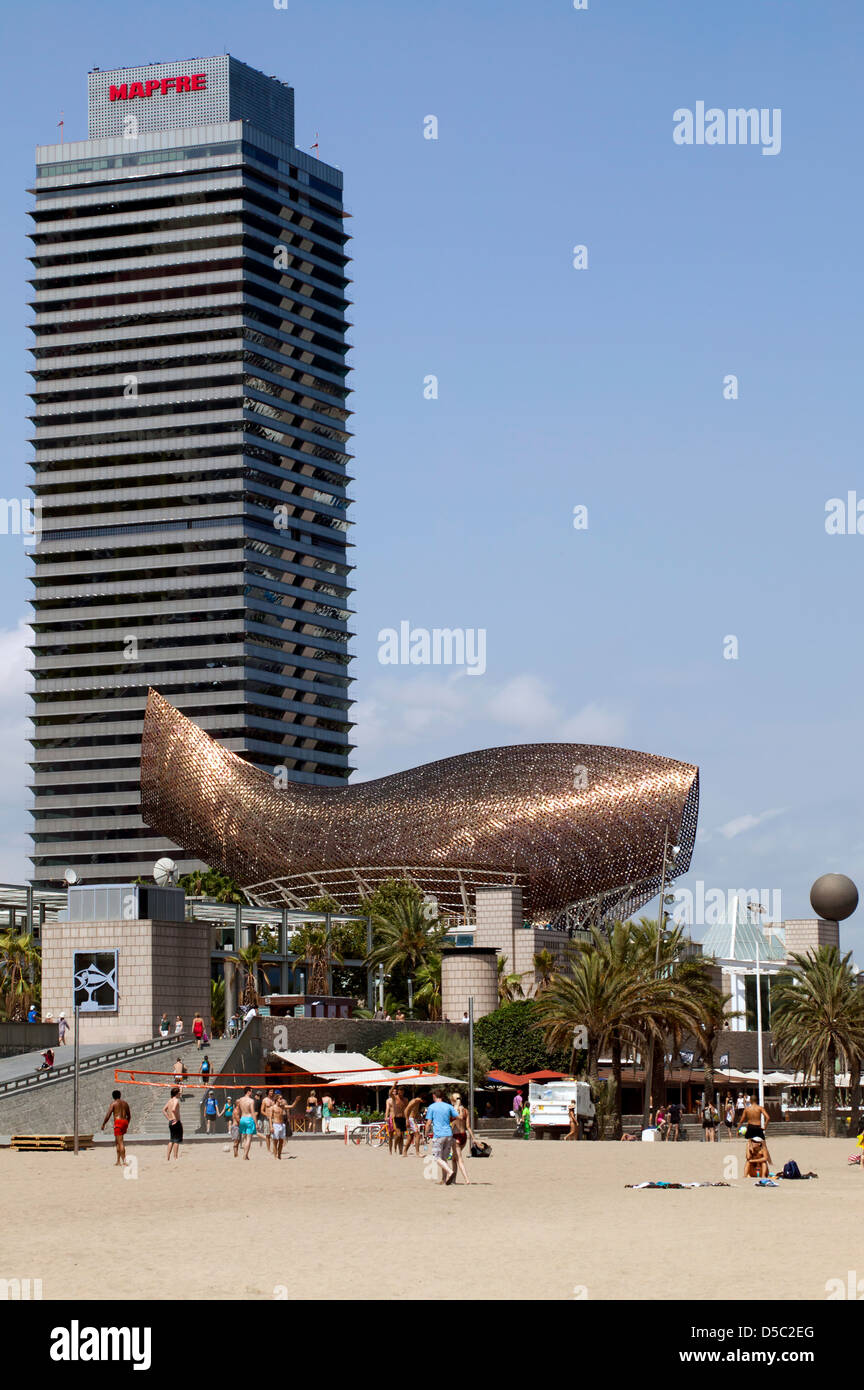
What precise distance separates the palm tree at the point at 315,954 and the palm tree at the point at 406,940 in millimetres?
1994

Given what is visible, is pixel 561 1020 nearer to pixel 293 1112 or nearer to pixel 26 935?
pixel 293 1112

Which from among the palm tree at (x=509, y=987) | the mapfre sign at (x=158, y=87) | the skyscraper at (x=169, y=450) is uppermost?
the mapfre sign at (x=158, y=87)

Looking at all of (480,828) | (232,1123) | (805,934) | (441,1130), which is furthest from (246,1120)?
(480,828)

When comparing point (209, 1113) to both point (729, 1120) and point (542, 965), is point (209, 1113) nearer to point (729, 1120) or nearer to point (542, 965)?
point (729, 1120)

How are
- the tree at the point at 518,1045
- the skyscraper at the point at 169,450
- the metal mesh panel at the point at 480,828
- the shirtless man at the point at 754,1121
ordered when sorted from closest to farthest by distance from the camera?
the shirtless man at the point at 754,1121
the tree at the point at 518,1045
the metal mesh panel at the point at 480,828
the skyscraper at the point at 169,450

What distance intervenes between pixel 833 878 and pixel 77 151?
367ft

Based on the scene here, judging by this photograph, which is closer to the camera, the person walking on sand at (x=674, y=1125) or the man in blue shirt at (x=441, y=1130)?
the man in blue shirt at (x=441, y=1130)

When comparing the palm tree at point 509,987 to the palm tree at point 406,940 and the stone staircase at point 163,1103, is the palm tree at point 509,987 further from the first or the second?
the stone staircase at point 163,1103

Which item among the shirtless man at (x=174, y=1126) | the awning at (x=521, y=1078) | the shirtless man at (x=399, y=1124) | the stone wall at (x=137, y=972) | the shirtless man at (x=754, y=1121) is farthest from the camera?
the awning at (x=521, y=1078)

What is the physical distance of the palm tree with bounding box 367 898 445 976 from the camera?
8169cm

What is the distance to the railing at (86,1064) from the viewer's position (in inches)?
1763

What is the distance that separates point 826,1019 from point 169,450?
112 meters

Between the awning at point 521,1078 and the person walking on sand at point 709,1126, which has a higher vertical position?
the awning at point 521,1078

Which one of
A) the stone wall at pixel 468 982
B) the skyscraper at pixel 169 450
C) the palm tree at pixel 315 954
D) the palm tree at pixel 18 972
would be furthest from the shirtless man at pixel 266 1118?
the skyscraper at pixel 169 450
